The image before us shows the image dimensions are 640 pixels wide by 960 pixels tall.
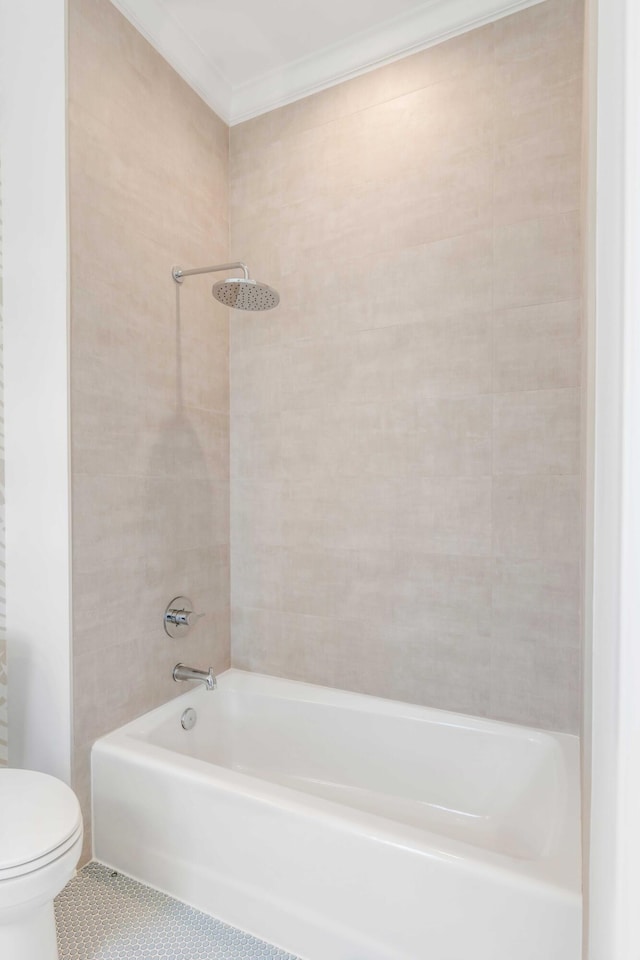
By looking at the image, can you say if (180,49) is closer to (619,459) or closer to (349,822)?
(619,459)

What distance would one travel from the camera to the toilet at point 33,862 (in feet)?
3.61

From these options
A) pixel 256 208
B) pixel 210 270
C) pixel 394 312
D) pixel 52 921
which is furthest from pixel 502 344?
pixel 52 921

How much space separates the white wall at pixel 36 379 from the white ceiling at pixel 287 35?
42 cm

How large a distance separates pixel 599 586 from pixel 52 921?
148 centimetres

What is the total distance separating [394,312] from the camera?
1.97 m

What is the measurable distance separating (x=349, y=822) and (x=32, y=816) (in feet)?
2.42

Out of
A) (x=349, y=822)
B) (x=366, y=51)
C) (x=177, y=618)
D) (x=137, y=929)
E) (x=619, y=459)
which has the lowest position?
(x=137, y=929)

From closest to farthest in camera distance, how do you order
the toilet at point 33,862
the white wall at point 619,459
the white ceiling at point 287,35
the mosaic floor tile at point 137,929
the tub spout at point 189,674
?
1. the white wall at point 619,459
2. the toilet at point 33,862
3. the mosaic floor tile at point 137,929
4. the white ceiling at point 287,35
5. the tub spout at point 189,674

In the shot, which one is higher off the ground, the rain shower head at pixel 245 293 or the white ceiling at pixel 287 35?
the white ceiling at pixel 287 35

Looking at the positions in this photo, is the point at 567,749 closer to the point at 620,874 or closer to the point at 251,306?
the point at 620,874

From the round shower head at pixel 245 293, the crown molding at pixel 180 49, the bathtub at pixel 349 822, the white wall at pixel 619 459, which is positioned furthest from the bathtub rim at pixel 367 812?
the crown molding at pixel 180 49

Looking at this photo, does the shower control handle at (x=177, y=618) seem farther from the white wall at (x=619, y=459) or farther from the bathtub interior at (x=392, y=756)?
the white wall at (x=619, y=459)

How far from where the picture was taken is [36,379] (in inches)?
65.1

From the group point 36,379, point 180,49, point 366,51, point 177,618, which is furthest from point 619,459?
point 180,49
